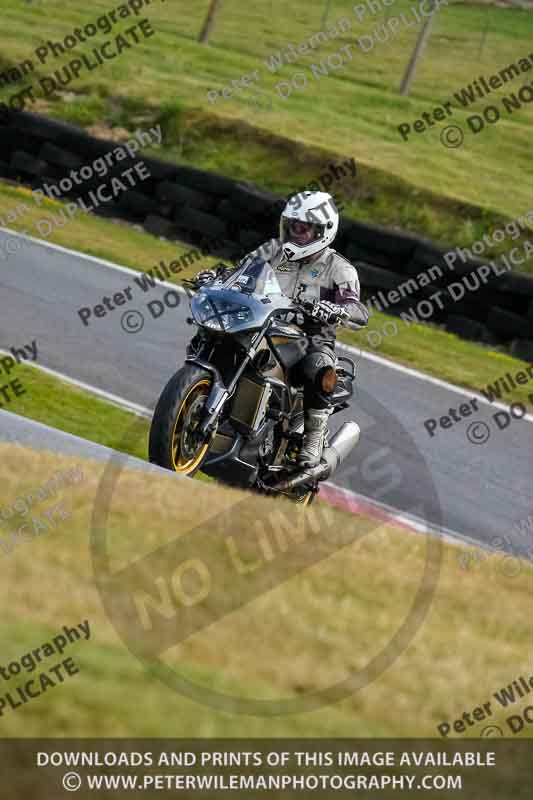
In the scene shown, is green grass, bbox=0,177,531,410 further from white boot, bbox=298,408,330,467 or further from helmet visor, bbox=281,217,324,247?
helmet visor, bbox=281,217,324,247

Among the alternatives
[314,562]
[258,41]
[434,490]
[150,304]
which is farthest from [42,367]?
[258,41]

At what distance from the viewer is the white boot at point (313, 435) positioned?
7473 millimetres

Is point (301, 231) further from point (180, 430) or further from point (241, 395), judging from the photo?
point (180, 430)

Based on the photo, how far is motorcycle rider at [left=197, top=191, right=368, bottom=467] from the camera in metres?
7.37

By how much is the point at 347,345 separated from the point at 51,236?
15.0ft

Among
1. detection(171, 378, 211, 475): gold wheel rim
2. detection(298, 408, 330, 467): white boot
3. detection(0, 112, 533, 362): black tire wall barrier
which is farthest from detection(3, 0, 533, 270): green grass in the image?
detection(171, 378, 211, 475): gold wheel rim

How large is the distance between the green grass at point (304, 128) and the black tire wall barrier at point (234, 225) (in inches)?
85.1

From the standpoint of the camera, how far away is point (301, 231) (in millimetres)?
7488

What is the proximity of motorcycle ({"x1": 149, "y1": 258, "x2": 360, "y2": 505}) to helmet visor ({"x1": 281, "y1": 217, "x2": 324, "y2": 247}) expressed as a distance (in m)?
0.37

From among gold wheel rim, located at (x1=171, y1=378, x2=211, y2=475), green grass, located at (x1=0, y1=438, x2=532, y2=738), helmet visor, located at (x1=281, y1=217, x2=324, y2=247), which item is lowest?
green grass, located at (x1=0, y1=438, x2=532, y2=738)

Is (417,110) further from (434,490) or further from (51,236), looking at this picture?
(434,490)

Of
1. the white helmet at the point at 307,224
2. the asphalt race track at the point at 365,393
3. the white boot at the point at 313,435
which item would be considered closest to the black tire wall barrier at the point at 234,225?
the asphalt race track at the point at 365,393

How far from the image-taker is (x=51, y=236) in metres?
15.2
